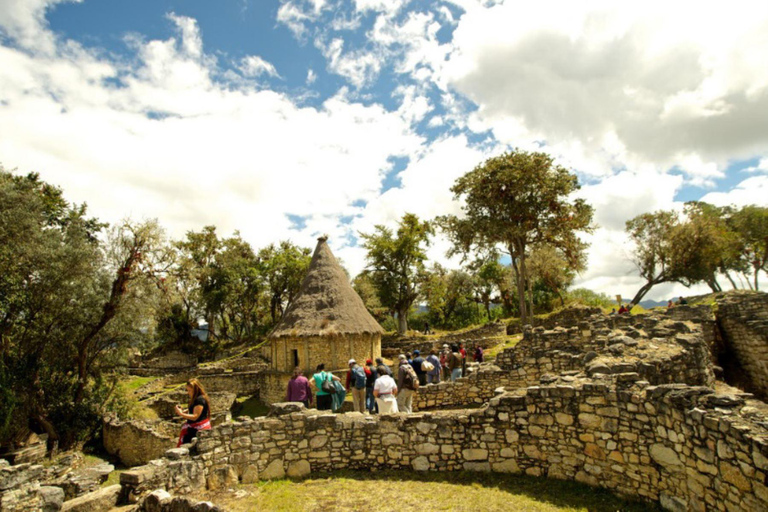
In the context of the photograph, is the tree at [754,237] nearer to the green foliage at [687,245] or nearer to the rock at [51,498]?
the green foliage at [687,245]

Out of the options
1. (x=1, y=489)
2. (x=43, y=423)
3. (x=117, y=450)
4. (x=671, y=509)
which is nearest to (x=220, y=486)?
(x=1, y=489)

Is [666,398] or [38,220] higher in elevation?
[38,220]

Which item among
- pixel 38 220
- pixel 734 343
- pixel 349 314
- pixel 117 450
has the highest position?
pixel 38 220

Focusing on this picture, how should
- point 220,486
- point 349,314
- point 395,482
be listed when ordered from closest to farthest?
point 395,482 < point 220,486 < point 349,314

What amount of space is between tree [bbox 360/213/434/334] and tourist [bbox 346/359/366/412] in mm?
27363

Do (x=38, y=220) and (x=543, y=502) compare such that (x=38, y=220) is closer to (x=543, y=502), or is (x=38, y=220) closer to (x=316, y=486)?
(x=316, y=486)

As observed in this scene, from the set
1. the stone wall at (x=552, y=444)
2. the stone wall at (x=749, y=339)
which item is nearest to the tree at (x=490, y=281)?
the stone wall at (x=749, y=339)

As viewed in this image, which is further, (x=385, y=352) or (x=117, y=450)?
(x=385, y=352)

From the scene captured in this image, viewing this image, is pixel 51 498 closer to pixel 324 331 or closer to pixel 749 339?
pixel 324 331

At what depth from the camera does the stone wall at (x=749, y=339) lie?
41.7 ft

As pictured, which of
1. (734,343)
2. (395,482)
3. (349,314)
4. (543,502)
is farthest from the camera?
(349,314)

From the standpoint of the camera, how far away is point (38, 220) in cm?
1655

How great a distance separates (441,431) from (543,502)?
2.02 m

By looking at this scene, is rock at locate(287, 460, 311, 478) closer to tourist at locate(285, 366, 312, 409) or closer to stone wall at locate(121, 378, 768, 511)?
stone wall at locate(121, 378, 768, 511)
